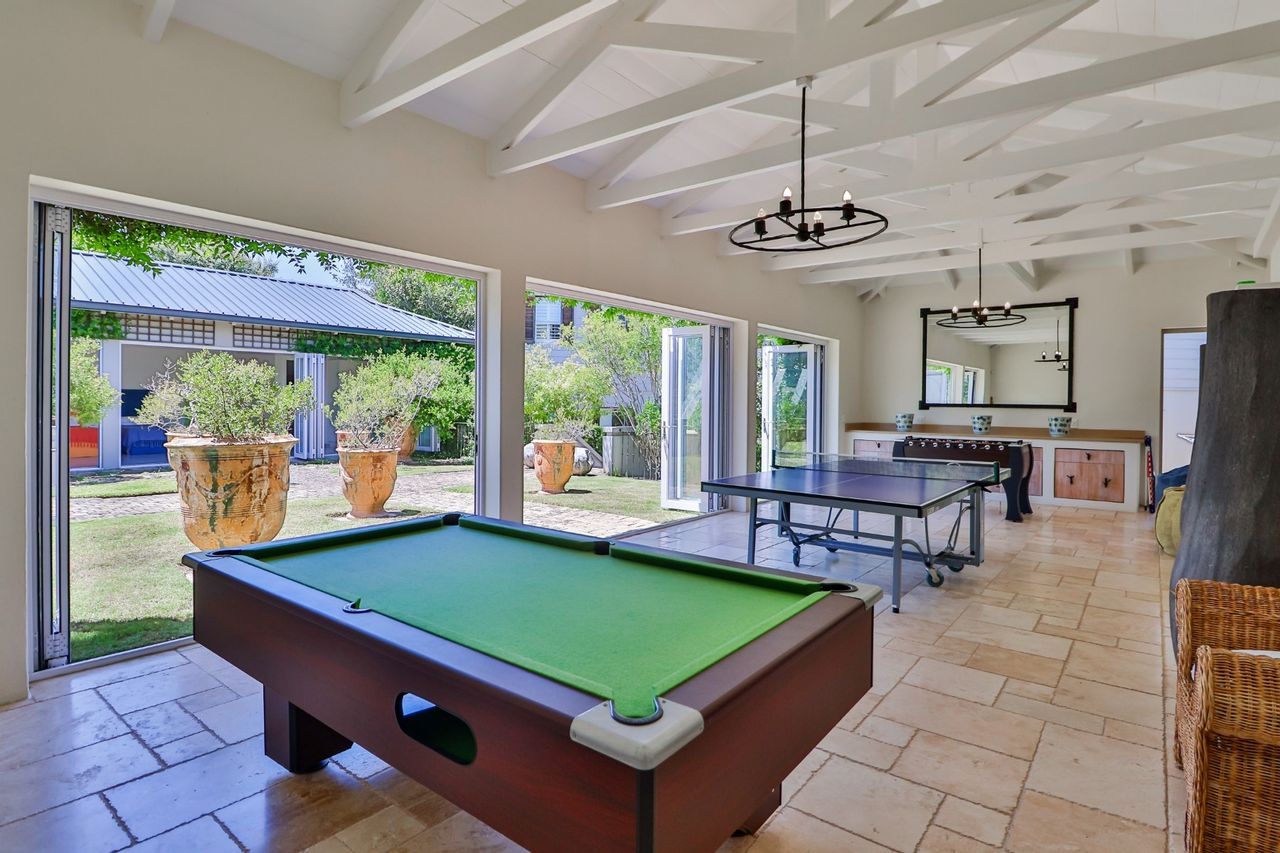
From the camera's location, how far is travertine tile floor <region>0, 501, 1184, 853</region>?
6.05ft

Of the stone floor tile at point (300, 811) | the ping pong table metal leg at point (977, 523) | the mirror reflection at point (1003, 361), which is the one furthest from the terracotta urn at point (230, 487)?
the mirror reflection at point (1003, 361)

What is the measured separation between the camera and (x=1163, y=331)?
7.46 m

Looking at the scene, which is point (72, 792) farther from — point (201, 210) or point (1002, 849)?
point (1002, 849)

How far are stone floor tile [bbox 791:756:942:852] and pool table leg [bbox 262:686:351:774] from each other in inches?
59.3

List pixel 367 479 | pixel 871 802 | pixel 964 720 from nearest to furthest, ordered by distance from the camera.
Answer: pixel 871 802 < pixel 964 720 < pixel 367 479

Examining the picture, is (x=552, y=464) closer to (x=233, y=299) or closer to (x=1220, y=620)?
(x=233, y=299)

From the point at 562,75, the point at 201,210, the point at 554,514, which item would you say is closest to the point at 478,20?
the point at 562,75

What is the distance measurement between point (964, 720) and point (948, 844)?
0.83 meters

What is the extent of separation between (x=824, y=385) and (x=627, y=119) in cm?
619

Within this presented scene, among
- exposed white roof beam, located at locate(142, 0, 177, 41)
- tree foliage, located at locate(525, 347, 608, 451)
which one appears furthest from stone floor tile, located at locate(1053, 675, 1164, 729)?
tree foliage, located at locate(525, 347, 608, 451)

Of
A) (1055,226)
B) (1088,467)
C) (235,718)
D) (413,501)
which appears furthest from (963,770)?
(1088,467)

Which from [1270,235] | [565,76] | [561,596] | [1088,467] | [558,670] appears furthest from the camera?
[1088,467]

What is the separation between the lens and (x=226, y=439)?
11.0ft

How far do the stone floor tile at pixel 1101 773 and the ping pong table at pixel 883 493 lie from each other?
3.83ft
